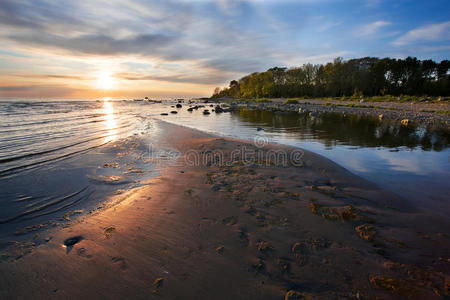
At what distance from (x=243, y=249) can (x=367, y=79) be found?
70953mm

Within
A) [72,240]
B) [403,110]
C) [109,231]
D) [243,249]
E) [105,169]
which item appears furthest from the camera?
[403,110]

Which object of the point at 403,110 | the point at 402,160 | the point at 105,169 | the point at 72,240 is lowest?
the point at 72,240

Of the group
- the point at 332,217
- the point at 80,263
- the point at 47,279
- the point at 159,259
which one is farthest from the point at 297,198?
the point at 47,279

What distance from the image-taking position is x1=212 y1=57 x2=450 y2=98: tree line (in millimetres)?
50594

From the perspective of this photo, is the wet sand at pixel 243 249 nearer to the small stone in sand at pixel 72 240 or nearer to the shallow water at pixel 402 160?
the small stone in sand at pixel 72 240

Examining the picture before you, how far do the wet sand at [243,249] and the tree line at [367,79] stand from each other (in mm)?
57568

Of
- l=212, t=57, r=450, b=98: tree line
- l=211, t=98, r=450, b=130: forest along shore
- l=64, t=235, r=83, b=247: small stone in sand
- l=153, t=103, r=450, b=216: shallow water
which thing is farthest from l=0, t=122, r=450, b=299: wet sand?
l=212, t=57, r=450, b=98: tree line

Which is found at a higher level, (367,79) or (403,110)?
(367,79)

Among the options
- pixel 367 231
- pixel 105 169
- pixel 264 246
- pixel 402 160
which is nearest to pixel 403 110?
pixel 402 160

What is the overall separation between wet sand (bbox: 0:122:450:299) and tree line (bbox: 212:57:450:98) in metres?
57.6

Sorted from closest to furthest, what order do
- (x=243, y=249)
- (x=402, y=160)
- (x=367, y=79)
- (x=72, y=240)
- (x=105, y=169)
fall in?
(x=243, y=249) < (x=72, y=240) < (x=105, y=169) < (x=402, y=160) < (x=367, y=79)

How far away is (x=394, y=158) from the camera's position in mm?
7398

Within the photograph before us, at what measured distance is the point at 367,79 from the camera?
182 feet

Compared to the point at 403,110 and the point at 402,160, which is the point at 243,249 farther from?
the point at 403,110
